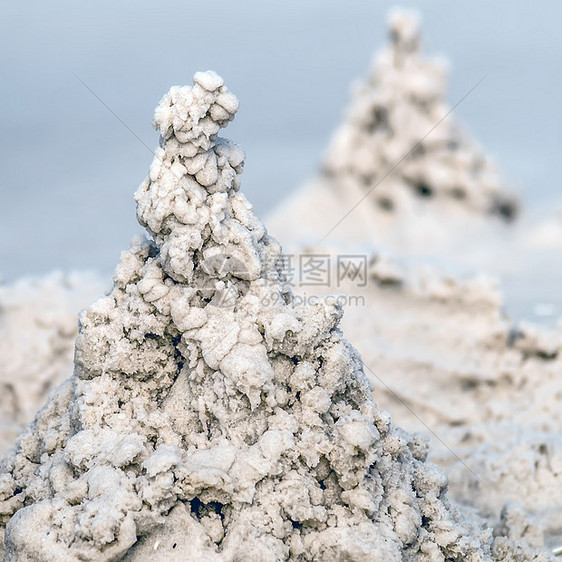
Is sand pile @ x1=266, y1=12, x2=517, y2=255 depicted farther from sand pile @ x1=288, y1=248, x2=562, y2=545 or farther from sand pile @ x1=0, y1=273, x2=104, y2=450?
sand pile @ x1=0, y1=273, x2=104, y2=450

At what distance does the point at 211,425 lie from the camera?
9.45ft

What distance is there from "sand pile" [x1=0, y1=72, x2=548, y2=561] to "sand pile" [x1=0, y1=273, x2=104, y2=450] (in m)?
2.04

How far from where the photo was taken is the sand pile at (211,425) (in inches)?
103

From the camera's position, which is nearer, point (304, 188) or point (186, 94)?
point (186, 94)

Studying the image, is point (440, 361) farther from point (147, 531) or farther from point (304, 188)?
point (304, 188)

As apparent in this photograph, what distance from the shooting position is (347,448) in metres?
2.75

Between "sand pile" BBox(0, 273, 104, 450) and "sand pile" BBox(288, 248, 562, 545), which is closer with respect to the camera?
"sand pile" BBox(288, 248, 562, 545)

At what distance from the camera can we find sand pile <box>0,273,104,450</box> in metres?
5.18

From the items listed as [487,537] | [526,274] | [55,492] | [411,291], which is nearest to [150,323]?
[55,492]

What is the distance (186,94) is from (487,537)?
6.47 ft

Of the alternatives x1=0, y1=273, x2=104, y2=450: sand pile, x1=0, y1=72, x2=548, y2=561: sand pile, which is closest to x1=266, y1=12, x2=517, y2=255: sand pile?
x1=0, y1=273, x2=104, y2=450: sand pile

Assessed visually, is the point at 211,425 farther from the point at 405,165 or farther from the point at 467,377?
the point at 405,165

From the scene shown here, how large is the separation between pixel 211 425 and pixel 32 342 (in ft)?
9.73

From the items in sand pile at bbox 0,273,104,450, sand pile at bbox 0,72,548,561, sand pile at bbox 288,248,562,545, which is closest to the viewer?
sand pile at bbox 0,72,548,561
